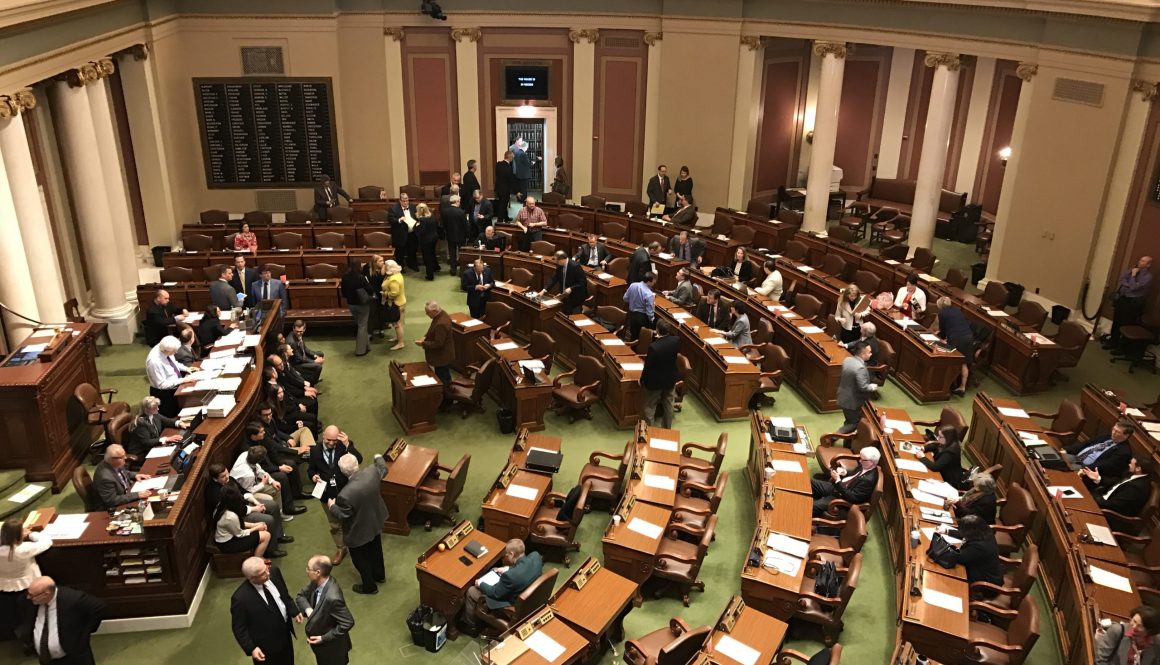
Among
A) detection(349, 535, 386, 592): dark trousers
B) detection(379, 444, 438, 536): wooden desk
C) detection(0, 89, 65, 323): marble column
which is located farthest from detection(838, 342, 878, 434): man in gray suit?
detection(0, 89, 65, 323): marble column

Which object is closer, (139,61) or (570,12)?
(139,61)

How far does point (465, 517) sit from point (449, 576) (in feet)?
6.53

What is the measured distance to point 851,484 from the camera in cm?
935

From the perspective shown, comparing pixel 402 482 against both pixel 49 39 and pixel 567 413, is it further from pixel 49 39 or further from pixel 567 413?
pixel 49 39

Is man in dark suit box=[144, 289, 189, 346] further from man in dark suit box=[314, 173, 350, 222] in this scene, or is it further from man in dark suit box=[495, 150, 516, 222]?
man in dark suit box=[495, 150, 516, 222]

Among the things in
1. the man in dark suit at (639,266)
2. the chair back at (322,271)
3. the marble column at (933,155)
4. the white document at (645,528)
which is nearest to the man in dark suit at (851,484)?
the white document at (645,528)

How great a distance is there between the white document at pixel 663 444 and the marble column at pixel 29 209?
816 cm

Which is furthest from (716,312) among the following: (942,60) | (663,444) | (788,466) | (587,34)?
(587,34)

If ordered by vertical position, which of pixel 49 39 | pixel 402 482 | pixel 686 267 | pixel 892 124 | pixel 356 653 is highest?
pixel 49 39

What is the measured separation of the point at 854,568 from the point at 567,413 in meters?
5.24

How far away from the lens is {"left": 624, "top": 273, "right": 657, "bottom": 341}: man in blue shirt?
43.3 feet

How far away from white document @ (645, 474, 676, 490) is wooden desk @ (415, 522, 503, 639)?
5.97ft

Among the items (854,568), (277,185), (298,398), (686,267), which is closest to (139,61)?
(277,185)

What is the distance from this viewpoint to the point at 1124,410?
34.0 ft
